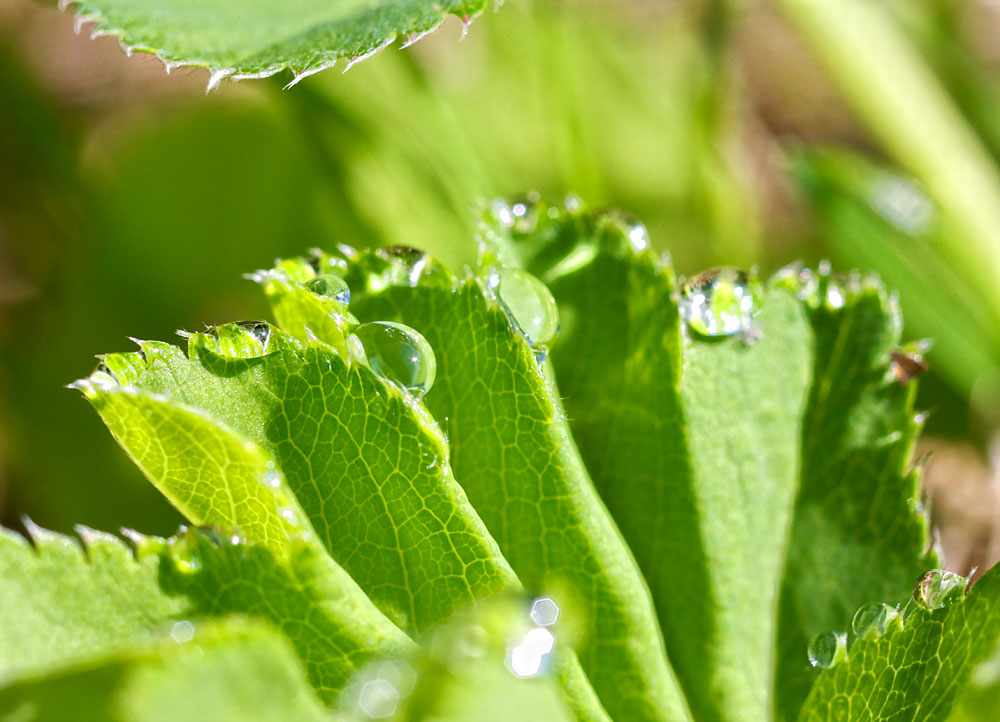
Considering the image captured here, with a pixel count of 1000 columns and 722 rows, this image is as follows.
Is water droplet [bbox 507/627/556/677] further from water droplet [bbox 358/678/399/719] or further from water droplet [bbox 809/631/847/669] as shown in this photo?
water droplet [bbox 809/631/847/669]

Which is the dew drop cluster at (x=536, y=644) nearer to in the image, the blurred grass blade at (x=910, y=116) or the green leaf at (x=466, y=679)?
the green leaf at (x=466, y=679)

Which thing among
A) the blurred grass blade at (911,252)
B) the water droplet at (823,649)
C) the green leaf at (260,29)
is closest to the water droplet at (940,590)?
the water droplet at (823,649)

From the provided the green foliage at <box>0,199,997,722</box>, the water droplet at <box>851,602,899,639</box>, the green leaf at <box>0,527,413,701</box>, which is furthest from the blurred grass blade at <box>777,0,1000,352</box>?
the green leaf at <box>0,527,413,701</box>

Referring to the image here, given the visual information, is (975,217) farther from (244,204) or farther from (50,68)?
(50,68)

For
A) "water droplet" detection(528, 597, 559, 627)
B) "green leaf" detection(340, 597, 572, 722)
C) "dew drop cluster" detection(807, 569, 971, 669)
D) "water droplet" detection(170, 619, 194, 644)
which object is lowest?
"dew drop cluster" detection(807, 569, 971, 669)

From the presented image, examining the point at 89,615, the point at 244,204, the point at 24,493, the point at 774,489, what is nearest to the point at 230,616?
the point at 89,615

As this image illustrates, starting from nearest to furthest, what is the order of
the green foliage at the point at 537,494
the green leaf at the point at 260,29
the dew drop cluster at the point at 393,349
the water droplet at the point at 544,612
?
the water droplet at the point at 544,612, the green foliage at the point at 537,494, the dew drop cluster at the point at 393,349, the green leaf at the point at 260,29
